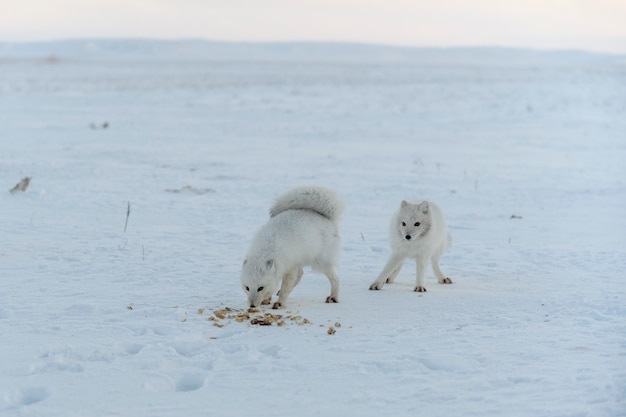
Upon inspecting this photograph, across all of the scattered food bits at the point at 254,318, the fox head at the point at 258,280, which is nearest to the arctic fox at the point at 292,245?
the fox head at the point at 258,280

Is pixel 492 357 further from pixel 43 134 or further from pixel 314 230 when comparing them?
pixel 43 134

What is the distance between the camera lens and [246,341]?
5430mm

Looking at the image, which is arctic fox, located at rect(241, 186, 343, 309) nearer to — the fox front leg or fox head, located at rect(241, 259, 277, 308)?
fox head, located at rect(241, 259, 277, 308)

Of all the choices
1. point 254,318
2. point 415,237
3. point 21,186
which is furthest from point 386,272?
point 21,186

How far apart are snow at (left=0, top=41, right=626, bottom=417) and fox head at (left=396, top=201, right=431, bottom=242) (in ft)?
2.01

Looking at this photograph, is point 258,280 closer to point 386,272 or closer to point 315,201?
point 315,201

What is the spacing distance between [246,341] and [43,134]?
53.7 feet

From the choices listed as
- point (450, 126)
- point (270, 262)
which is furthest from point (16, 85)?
point (270, 262)

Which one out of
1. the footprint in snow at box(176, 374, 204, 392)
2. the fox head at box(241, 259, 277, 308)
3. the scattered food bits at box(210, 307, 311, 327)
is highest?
the fox head at box(241, 259, 277, 308)

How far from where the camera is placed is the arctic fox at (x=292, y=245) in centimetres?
633

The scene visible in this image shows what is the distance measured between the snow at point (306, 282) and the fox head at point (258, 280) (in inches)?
9.4

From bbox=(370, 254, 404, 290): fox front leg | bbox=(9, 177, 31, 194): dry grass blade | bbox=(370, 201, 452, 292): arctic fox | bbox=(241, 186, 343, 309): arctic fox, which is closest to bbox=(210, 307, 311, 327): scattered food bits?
bbox=(241, 186, 343, 309): arctic fox

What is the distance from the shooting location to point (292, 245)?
643 cm

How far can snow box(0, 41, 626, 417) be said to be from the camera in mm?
4555
